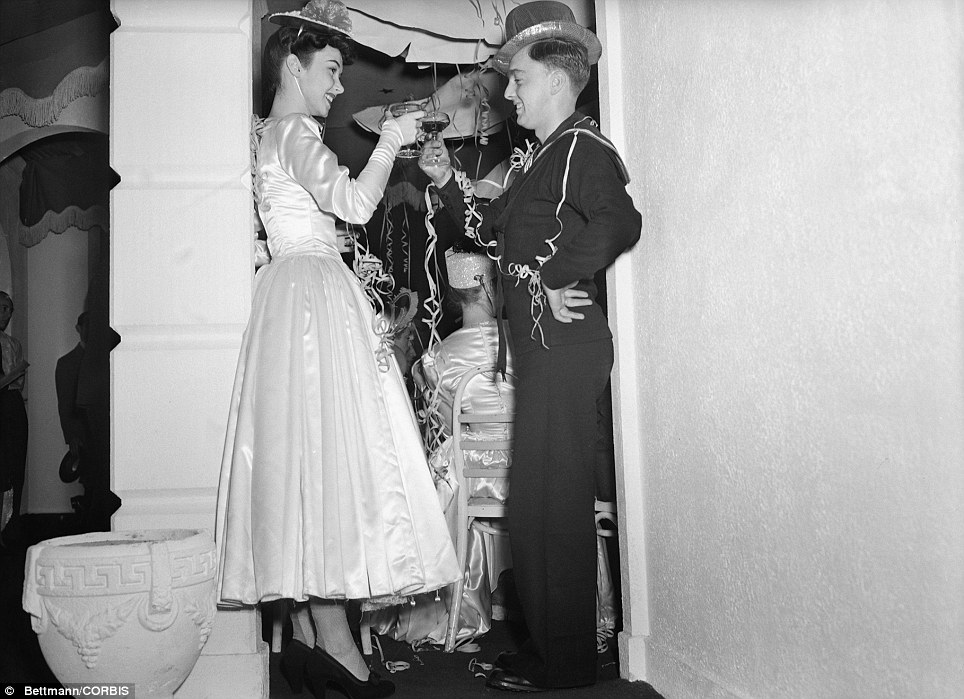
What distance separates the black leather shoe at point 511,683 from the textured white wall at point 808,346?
0.31m

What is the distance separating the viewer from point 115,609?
5.30 ft

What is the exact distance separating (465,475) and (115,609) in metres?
1.29

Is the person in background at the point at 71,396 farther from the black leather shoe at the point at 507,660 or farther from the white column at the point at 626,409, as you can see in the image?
the white column at the point at 626,409

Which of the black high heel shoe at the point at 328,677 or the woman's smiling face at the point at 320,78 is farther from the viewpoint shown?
the woman's smiling face at the point at 320,78

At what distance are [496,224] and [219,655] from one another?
127 centimetres

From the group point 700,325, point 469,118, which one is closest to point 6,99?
point 469,118

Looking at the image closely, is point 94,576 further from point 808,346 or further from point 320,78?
point 320,78

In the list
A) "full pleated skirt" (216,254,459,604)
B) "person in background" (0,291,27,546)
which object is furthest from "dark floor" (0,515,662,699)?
"person in background" (0,291,27,546)

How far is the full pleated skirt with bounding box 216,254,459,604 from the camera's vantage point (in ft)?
6.89

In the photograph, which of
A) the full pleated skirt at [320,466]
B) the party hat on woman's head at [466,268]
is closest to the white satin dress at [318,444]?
the full pleated skirt at [320,466]

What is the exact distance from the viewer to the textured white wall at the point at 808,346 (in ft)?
4.02

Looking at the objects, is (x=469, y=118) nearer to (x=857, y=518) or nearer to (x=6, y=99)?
(x=857, y=518)

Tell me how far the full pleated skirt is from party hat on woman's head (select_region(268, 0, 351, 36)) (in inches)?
25.3

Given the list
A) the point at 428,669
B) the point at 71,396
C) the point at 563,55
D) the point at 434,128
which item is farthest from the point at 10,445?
the point at 563,55
